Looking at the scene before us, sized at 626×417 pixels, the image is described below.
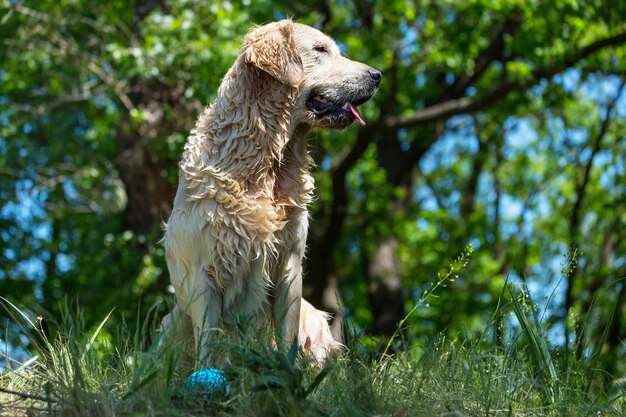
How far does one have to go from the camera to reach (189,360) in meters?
4.75

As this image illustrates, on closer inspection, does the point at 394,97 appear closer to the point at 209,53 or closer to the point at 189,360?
the point at 209,53

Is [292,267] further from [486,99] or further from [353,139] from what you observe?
[353,139]

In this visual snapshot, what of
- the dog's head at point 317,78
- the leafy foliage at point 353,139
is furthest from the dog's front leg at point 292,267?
the leafy foliage at point 353,139

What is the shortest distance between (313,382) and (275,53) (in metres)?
2.45

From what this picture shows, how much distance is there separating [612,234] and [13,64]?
35.6ft

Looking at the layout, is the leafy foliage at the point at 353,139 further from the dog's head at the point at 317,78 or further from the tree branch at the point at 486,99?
the dog's head at the point at 317,78

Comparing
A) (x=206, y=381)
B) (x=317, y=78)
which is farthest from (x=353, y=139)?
(x=206, y=381)

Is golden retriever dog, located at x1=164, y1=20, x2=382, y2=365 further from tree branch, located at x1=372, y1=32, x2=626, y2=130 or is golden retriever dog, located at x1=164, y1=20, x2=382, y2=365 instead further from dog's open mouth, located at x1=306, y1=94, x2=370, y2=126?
tree branch, located at x1=372, y1=32, x2=626, y2=130

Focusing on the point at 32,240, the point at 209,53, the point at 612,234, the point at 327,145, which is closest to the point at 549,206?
the point at 612,234

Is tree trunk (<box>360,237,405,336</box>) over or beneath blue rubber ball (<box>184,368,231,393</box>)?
over

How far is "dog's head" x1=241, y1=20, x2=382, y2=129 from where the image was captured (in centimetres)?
565

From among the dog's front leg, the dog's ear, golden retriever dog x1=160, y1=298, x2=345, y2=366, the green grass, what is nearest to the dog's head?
the dog's ear

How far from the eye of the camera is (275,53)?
5.56 metres

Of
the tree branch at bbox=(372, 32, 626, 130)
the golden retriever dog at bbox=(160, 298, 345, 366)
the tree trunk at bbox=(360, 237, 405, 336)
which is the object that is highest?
the tree branch at bbox=(372, 32, 626, 130)
